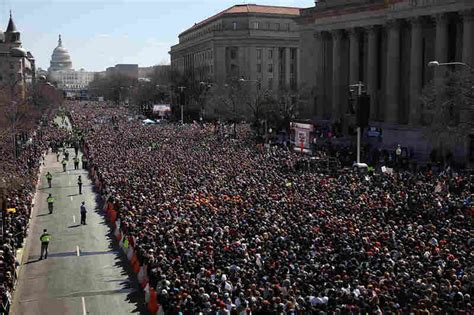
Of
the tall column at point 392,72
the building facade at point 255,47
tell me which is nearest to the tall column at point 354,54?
the tall column at point 392,72

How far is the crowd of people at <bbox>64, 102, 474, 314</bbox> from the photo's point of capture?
53.2 ft

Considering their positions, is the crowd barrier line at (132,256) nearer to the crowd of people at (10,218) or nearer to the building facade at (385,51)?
the crowd of people at (10,218)

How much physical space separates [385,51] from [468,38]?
52.1ft

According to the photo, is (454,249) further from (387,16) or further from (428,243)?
(387,16)

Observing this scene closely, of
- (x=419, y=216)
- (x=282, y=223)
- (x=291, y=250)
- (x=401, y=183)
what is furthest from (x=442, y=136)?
(x=291, y=250)

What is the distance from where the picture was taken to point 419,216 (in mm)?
24812

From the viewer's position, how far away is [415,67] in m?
57.5

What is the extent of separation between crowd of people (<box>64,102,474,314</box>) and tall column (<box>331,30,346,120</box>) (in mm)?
33970

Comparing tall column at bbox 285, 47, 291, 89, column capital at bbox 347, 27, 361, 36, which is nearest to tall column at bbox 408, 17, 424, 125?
column capital at bbox 347, 27, 361, 36

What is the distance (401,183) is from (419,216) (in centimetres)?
783

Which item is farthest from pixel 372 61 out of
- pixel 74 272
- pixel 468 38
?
pixel 74 272

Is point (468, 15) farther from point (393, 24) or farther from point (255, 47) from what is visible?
point (255, 47)

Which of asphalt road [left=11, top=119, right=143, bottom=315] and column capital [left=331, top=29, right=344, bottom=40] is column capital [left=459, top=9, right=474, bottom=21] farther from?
asphalt road [left=11, top=119, right=143, bottom=315]

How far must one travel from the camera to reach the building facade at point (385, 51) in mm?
54188
